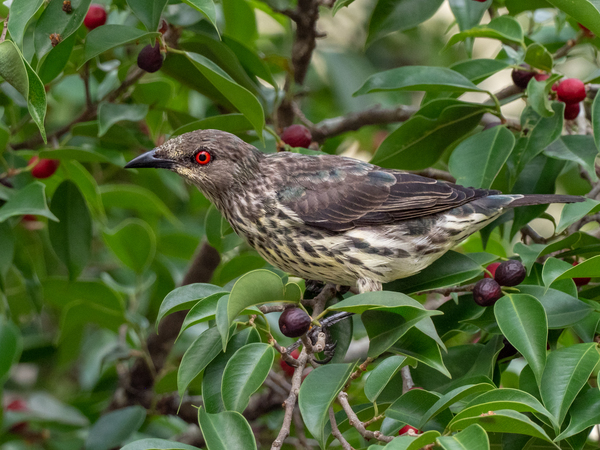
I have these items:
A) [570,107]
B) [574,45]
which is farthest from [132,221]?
[574,45]

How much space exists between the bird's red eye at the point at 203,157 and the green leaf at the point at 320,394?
50.7 inches

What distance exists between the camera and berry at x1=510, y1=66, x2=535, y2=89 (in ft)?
10.3

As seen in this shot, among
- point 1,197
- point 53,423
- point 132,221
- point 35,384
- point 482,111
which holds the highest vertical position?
point 482,111

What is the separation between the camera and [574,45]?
3.48 metres

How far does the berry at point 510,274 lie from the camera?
2.54 m

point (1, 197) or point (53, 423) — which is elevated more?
point (1, 197)

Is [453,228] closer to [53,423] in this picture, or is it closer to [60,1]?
[60,1]

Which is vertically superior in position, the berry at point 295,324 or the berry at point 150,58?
the berry at point 150,58

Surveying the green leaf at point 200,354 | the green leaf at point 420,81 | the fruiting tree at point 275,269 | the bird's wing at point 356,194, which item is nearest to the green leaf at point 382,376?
the fruiting tree at point 275,269

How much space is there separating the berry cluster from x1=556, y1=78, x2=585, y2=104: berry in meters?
0.88

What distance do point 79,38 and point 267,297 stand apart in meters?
1.71

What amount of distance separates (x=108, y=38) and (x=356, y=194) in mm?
1258

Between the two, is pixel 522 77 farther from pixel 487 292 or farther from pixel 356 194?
pixel 487 292

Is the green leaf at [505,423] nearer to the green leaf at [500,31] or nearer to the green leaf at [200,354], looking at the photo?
the green leaf at [200,354]
